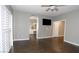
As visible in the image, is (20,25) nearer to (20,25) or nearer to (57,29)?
(20,25)

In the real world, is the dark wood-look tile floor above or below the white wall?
below

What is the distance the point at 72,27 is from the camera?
233 inches

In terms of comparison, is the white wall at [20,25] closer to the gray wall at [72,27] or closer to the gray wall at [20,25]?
the gray wall at [20,25]

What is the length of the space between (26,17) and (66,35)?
11.7ft

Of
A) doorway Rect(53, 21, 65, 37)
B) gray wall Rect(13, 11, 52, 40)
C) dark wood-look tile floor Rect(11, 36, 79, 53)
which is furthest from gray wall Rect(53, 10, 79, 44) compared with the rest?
gray wall Rect(13, 11, 52, 40)

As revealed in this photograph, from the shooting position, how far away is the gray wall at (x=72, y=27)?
219 inches

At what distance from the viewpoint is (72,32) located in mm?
5930

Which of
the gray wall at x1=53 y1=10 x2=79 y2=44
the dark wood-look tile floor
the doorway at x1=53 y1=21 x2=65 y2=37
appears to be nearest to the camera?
the dark wood-look tile floor

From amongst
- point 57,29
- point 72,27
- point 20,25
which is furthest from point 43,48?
point 57,29

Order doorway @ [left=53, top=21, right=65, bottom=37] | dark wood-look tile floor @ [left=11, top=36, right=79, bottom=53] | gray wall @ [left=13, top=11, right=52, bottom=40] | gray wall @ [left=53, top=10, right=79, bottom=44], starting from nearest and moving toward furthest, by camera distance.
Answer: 1. dark wood-look tile floor @ [left=11, top=36, right=79, bottom=53]
2. gray wall @ [left=53, top=10, right=79, bottom=44]
3. gray wall @ [left=13, top=11, right=52, bottom=40]
4. doorway @ [left=53, top=21, right=65, bottom=37]

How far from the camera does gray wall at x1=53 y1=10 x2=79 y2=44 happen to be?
5.55 m

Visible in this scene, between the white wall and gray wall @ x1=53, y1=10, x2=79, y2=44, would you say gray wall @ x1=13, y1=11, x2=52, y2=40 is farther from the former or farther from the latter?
gray wall @ x1=53, y1=10, x2=79, y2=44
